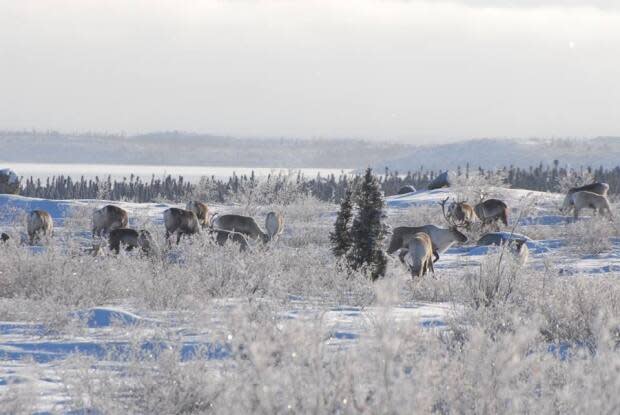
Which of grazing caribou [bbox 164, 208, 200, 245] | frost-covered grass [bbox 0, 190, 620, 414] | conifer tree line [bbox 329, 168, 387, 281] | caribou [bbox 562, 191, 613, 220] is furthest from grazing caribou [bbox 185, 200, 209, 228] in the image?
caribou [bbox 562, 191, 613, 220]

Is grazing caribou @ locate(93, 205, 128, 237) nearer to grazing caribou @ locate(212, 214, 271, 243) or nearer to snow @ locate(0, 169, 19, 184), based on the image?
grazing caribou @ locate(212, 214, 271, 243)

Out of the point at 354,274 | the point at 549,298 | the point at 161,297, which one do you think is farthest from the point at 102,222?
the point at 549,298

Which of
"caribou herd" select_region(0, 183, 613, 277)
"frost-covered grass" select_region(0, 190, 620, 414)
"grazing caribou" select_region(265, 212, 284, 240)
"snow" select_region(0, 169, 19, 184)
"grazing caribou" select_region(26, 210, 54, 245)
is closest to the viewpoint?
"frost-covered grass" select_region(0, 190, 620, 414)

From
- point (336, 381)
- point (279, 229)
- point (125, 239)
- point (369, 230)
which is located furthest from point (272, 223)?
point (336, 381)

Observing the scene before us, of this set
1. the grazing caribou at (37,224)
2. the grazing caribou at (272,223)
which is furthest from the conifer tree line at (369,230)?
the grazing caribou at (37,224)

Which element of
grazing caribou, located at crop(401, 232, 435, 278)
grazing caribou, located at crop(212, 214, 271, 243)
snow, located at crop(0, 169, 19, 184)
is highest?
grazing caribou, located at crop(401, 232, 435, 278)

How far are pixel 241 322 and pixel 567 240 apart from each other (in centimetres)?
2090

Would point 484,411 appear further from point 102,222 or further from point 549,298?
point 102,222

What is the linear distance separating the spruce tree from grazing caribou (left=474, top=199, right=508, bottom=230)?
11.1 metres

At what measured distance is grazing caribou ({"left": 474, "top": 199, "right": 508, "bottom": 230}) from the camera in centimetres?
2648

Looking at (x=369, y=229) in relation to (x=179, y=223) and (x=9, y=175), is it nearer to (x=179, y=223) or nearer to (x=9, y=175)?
(x=179, y=223)

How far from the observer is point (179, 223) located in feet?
72.5

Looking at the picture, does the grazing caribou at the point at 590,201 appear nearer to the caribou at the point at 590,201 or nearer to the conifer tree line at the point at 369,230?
the caribou at the point at 590,201

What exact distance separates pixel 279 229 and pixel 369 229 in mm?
8872
